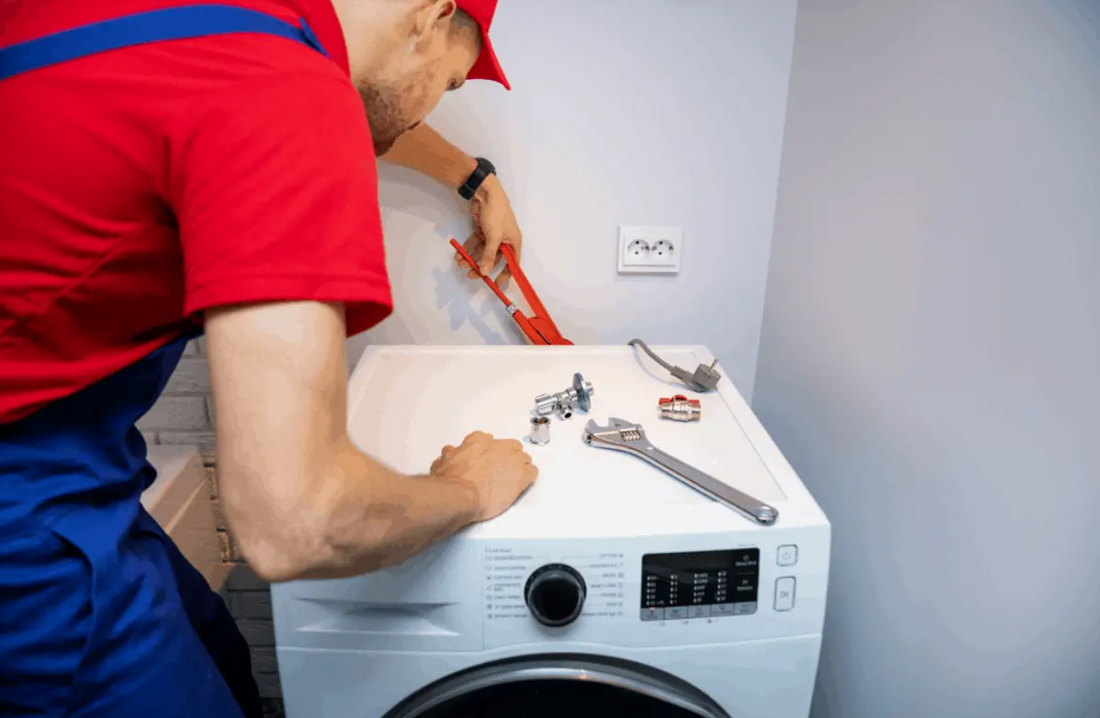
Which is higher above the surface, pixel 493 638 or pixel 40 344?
pixel 40 344

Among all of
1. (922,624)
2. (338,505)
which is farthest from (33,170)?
(922,624)

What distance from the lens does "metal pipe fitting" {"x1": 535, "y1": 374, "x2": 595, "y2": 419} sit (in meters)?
0.90

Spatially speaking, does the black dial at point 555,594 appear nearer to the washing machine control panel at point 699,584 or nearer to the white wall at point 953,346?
the washing machine control panel at point 699,584

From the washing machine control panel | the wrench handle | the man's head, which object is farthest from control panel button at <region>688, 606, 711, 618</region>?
the man's head

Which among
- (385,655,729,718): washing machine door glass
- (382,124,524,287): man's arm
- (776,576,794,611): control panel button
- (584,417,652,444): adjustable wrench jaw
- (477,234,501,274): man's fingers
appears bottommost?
(385,655,729,718): washing machine door glass

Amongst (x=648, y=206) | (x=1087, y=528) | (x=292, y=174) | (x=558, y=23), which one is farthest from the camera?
(x=648, y=206)

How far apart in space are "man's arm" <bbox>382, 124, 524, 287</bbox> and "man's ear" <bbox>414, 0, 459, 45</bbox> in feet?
1.46

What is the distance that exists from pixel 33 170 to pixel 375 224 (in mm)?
234

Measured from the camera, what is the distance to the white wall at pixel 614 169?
1140mm

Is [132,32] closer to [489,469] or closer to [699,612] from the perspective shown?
[489,469]

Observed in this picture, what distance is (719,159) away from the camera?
1.22 meters

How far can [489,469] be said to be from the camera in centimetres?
72

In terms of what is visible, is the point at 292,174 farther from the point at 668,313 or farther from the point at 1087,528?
the point at 668,313

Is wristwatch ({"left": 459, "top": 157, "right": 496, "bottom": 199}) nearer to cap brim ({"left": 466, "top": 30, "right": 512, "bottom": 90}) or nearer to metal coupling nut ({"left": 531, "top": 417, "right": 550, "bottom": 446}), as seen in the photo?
cap brim ({"left": 466, "top": 30, "right": 512, "bottom": 90})
